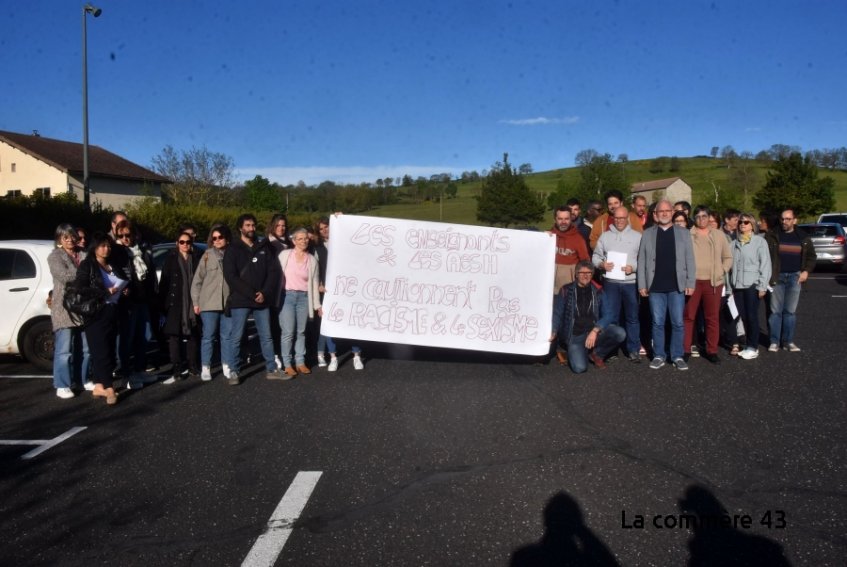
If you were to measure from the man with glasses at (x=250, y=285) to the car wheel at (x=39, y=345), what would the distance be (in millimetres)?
2668

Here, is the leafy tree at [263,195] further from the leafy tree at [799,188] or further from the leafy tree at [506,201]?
the leafy tree at [799,188]

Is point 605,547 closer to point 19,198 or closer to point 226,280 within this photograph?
point 226,280

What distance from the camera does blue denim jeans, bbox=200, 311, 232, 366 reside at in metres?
7.59

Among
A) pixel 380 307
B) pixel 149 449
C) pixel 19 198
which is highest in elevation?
pixel 19 198

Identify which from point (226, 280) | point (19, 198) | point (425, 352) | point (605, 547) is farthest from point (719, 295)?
point (19, 198)

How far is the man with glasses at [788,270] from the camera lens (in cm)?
855

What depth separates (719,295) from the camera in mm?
8172

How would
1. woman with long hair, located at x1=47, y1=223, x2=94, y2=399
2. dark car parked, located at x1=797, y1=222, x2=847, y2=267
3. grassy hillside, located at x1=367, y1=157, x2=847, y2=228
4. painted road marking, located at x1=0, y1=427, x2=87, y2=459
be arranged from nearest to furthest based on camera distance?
painted road marking, located at x1=0, y1=427, x2=87, y2=459, woman with long hair, located at x1=47, y1=223, x2=94, y2=399, dark car parked, located at x1=797, y1=222, x2=847, y2=267, grassy hillside, located at x1=367, y1=157, x2=847, y2=228

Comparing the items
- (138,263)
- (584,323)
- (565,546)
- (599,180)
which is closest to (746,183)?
(599,180)

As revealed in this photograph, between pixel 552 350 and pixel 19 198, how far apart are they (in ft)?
53.6

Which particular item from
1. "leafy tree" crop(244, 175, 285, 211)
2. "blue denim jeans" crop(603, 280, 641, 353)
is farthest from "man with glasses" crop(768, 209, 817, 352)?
"leafy tree" crop(244, 175, 285, 211)

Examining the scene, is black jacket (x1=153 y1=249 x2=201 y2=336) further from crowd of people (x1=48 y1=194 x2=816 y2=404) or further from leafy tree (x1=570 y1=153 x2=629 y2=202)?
leafy tree (x1=570 y1=153 x2=629 y2=202)

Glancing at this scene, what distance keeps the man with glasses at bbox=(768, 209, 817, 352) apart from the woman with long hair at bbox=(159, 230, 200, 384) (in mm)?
7359

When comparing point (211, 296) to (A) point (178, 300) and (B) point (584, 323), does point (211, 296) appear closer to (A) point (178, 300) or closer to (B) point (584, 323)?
(A) point (178, 300)
